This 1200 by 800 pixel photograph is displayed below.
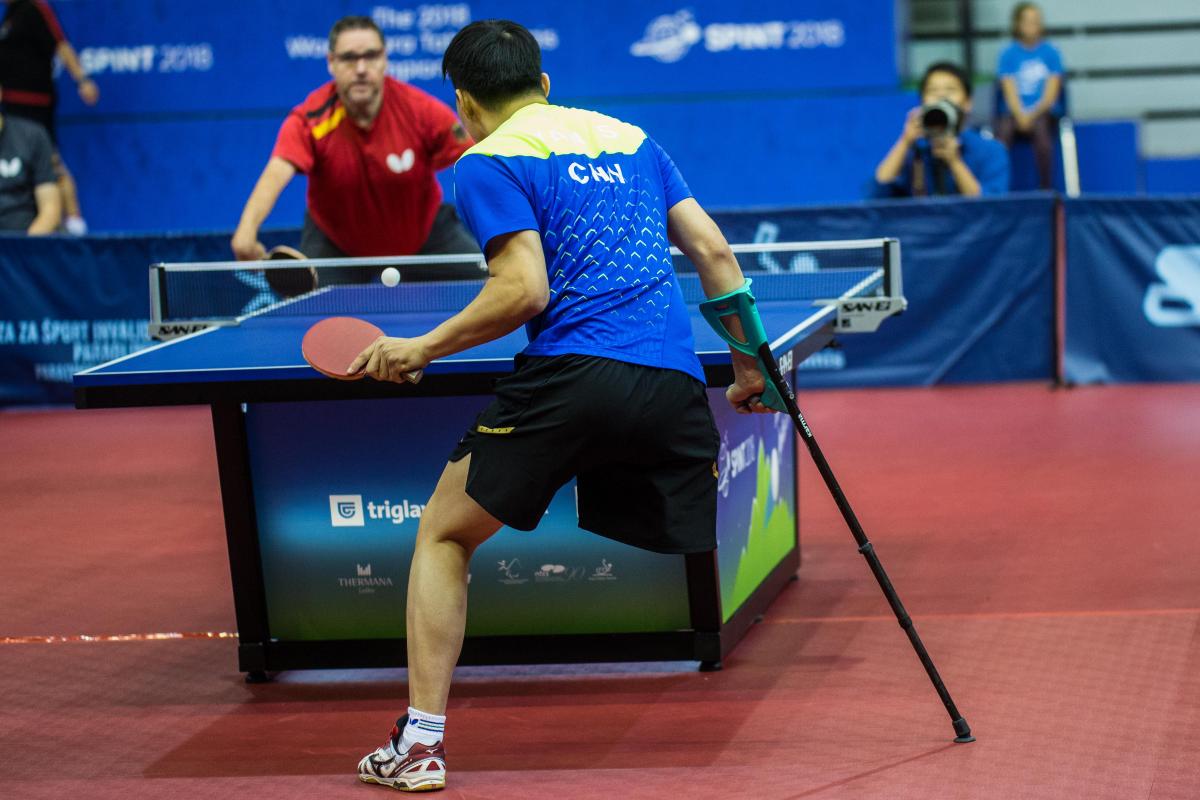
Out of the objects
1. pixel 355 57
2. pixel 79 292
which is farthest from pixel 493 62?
pixel 79 292

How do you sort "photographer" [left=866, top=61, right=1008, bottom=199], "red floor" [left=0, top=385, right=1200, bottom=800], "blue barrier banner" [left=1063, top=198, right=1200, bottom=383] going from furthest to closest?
"photographer" [left=866, top=61, right=1008, bottom=199] → "blue barrier banner" [left=1063, top=198, right=1200, bottom=383] → "red floor" [left=0, top=385, right=1200, bottom=800]

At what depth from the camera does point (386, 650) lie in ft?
15.1

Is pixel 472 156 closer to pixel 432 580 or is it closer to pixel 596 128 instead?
pixel 596 128

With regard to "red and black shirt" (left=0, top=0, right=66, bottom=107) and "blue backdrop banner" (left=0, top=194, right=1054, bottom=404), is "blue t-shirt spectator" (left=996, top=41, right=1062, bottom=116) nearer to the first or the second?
"blue backdrop banner" (left=0, top=194, right=1054, bottom=404)

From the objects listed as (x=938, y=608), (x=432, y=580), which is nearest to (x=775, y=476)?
(x=938, y=608)

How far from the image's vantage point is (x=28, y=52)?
39.6ft

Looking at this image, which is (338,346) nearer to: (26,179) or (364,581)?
(364,581)

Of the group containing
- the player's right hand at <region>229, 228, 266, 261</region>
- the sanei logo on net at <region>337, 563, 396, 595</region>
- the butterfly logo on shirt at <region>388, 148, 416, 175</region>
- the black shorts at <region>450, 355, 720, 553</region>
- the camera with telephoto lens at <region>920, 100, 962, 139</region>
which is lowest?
the sanei logo on net at <region>337, 563, 396, 595</region>

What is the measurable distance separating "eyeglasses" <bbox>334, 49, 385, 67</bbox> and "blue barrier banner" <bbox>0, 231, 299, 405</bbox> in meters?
3.66

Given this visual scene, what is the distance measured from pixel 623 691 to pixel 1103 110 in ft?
33.4

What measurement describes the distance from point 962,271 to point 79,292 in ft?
16.7

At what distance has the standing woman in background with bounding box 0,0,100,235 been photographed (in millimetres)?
11922

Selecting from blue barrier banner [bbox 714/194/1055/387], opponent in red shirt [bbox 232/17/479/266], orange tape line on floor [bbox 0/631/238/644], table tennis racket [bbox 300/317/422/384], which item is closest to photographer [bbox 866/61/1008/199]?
blue barrier banner [bbox 714/194/1055/387]

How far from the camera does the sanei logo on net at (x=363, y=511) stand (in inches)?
178
